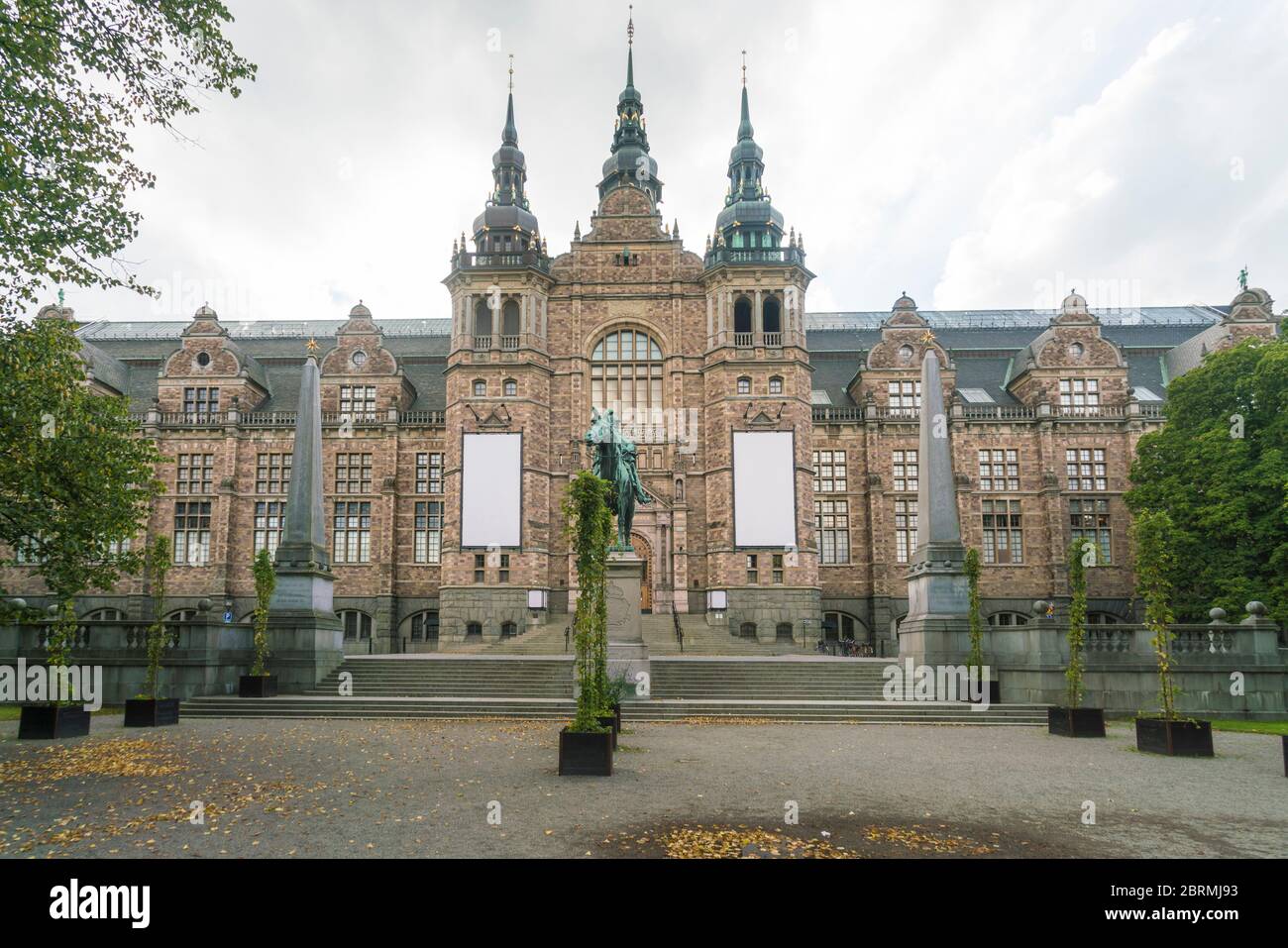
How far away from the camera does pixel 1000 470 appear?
1662 inches

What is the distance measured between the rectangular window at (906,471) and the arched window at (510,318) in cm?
1995

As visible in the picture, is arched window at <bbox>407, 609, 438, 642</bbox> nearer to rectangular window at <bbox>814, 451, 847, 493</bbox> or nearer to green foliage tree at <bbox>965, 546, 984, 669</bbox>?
rectangular window at <bbox>814, 451, 847, 493</bbox>

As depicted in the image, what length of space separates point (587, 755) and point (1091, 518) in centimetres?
3752

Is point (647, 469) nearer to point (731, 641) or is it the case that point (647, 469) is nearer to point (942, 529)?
point (731, 641)

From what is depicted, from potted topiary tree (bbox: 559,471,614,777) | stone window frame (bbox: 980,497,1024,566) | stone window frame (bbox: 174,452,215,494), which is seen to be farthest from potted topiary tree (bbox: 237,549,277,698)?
stone window frame (bbox: 980,497,1024,566)

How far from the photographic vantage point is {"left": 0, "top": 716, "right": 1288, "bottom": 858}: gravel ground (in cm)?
791

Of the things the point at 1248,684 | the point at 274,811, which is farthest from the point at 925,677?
the point at 274,811

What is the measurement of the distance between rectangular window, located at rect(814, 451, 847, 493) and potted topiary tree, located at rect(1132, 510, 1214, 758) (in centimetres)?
2598

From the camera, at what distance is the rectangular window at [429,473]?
4278 cm

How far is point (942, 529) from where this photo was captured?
79.2 ft

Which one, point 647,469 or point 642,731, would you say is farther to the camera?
point 647,469

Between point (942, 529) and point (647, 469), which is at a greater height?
point (647, 469)

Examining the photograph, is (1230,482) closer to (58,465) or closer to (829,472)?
(829,472)

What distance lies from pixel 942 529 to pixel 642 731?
1163 centimetres
